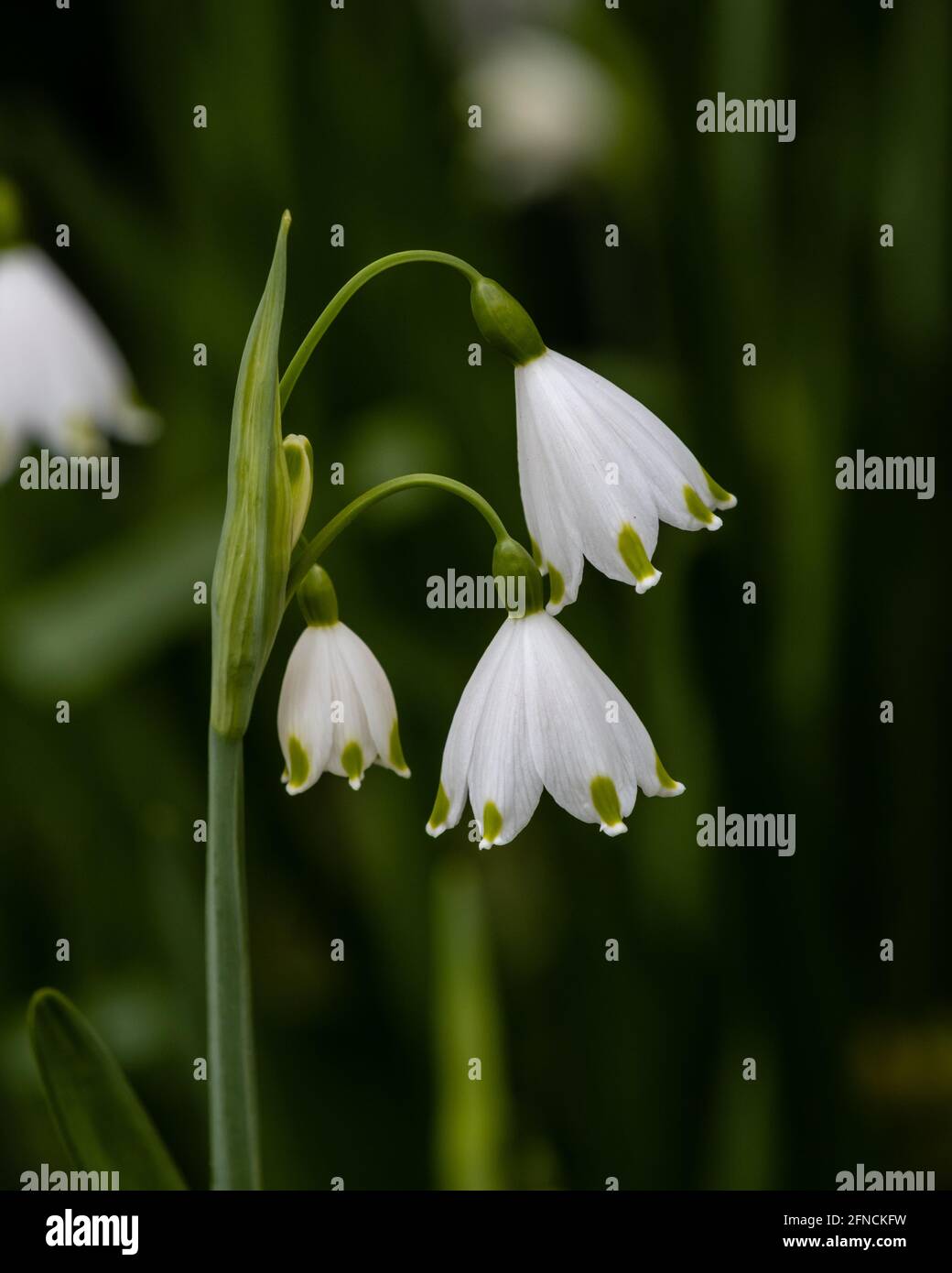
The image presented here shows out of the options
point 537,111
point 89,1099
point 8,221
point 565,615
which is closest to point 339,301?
point 89,1099

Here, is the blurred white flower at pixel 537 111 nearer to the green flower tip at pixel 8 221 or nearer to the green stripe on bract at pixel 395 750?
the green flower tip at pixel 8 221

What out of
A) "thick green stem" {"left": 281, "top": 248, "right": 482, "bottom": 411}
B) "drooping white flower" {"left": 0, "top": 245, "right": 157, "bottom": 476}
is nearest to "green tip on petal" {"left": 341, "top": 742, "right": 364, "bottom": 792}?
"thick green stem" {"left": 281, "top": 248, "right": 482, "bottom": 411}

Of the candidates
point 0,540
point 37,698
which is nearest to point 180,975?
point 37,698

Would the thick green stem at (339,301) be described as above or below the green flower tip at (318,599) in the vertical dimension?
above

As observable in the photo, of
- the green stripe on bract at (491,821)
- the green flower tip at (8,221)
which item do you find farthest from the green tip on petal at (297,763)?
the green flower tip at (8,221)

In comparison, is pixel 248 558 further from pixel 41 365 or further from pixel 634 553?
pixel 41 365

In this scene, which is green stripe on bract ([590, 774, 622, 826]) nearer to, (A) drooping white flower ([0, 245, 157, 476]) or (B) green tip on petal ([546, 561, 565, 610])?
(B) green tip on petal ([546, 561, 565, 610])

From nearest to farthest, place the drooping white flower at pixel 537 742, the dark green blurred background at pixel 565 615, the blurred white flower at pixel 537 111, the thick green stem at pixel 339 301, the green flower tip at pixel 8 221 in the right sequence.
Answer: the thick green stem at pixel 339 301 < the drooping white flower at pixel 537 742 < the green flower tip at pixel 8 221 < the dark green blurred background at pixel 565 615 < the blurred white flower at pixel 537 111
